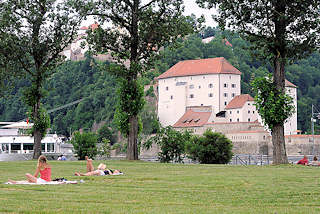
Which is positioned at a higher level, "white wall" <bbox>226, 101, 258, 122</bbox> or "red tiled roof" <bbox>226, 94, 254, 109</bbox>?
"red tiled roof" <bbox>226, 94, 254, 109</bbox>

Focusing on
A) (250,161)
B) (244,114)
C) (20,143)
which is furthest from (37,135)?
(244,114)

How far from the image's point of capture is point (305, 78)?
471 ft

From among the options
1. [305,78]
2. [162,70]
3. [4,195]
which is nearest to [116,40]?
[4,195]

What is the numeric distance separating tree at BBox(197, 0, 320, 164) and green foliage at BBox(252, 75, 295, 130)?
0.13 meters

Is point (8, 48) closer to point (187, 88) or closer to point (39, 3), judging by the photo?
point (39, 3)

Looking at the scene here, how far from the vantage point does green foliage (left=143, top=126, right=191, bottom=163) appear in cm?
3097

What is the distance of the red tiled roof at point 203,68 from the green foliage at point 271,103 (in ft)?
308

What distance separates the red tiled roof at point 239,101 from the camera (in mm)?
111562

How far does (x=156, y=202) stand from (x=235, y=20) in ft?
56.0

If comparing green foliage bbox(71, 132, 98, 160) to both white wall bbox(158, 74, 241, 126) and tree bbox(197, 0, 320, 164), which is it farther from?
white wall bbox(158, 74, 241, 126)

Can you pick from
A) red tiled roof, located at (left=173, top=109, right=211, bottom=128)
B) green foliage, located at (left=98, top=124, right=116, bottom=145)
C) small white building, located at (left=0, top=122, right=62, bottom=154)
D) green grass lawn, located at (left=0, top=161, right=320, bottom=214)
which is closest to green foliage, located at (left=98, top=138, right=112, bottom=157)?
small white building, located at (left=0, top=122, right=62, bottom=154)

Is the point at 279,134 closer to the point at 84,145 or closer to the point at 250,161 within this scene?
the point at 84,145

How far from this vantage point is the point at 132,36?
29438 millimetres

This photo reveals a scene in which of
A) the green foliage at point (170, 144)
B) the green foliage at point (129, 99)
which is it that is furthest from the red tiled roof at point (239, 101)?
the green foliage at point (129, 99)
